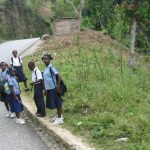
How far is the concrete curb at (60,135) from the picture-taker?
8634 mm

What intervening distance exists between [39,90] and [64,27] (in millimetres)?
24999

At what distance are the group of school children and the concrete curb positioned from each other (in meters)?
0.23

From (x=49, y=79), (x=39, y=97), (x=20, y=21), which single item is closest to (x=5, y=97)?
(x=39, y=97)

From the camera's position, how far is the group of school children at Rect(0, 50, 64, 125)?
411 inches

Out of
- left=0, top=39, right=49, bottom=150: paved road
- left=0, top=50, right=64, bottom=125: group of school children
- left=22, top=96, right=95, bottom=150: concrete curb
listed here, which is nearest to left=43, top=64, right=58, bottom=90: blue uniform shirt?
left=0, top=50, right=64, bottom=125: group of school children

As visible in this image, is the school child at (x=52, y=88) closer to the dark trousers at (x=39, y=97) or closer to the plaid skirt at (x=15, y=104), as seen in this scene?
the dark trousers at (x=39, y=97)

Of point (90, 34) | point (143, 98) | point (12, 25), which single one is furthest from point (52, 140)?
point (12, 25)

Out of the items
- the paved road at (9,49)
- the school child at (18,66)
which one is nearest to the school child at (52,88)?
the school child at (18,66)

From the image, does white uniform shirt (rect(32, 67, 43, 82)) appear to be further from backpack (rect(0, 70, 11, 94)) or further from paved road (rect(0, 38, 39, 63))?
Result: paved road (rect(0, 38, 39, 63))

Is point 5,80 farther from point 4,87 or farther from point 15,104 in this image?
point 15,104

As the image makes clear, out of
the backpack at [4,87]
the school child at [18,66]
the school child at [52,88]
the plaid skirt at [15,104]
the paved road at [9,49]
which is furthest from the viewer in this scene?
the paved road at [9,49]

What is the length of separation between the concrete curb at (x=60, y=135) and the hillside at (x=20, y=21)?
4361 cm

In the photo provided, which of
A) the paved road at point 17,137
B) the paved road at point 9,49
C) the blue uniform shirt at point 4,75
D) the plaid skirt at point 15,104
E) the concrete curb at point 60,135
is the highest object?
the blue uniform shirt at point 4,75

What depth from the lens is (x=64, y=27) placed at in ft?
118
